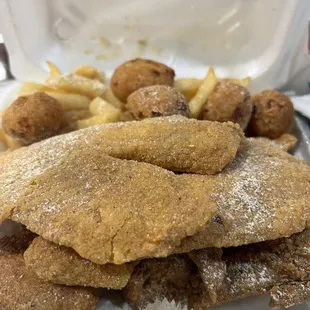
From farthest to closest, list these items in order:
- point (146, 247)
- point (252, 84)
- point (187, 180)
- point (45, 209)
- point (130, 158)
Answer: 1. point (252, 84)
2. point (130, 158)
3. point (187, 180)
4. point (45, 209)
5. point (146, 247)

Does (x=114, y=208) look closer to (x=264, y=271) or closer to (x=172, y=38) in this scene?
(x=264, y=271)

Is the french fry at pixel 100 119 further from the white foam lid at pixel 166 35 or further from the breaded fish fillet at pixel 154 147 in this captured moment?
the white foam lid at pixel 166 35

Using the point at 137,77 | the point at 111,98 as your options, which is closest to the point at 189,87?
the point at 137,77

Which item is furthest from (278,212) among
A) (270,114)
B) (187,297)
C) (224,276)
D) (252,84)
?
(252,84)

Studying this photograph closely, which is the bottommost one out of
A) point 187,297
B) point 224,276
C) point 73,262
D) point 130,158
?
point 187,297

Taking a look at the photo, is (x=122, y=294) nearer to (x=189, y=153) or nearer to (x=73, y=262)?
(x=73, y=262)

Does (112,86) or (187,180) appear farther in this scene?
(112,86)
